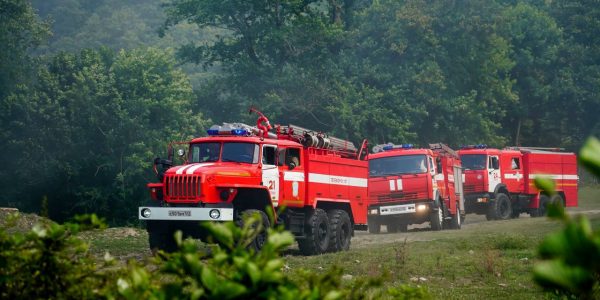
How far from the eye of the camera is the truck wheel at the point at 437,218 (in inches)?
1139

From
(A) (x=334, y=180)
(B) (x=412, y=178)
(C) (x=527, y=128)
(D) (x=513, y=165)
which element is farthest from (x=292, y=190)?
(C) (x=527, y=128)

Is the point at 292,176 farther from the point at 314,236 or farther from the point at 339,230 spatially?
the point at 339,230

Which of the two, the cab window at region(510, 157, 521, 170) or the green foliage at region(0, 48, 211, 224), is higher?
the green foliage at region(0, 48, 211, 224)

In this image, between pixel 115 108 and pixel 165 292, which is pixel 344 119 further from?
pixel 165 292

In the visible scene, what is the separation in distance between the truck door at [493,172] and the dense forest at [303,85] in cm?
1209

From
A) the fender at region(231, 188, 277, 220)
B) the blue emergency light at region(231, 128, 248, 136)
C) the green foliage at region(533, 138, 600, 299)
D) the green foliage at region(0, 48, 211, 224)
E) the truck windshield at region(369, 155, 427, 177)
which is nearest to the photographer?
the green foliage at region(533, 138, 600, 299)

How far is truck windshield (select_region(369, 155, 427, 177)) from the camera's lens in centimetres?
2881

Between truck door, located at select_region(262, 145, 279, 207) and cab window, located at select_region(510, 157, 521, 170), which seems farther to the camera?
cab window, located at select_region(510, 157, 521, 170)

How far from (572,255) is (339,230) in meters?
19.4

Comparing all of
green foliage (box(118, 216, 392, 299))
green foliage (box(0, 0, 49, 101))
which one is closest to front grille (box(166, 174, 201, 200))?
green foliage (box(118, 216, 392, 299))

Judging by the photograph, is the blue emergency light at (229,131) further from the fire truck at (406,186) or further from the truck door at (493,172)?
the truck door at (493,172)

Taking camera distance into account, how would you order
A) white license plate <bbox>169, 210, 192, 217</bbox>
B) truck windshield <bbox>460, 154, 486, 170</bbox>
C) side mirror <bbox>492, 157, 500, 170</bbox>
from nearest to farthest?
1. white license plate <bbox>169, 210, 192, 217</bbox>
2. truck windshield <bbox>460, 154, 486, 170</bbox>
3. side mirror <bbox>492, 157, 500, 170</bbox>

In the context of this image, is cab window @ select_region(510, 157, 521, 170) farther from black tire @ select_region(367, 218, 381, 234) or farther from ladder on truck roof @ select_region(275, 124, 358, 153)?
ladder on truck roof @ select_region(275, 124, 358, 153)

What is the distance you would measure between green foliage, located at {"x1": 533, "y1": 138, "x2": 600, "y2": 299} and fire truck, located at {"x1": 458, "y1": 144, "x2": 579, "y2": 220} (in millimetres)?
32424
